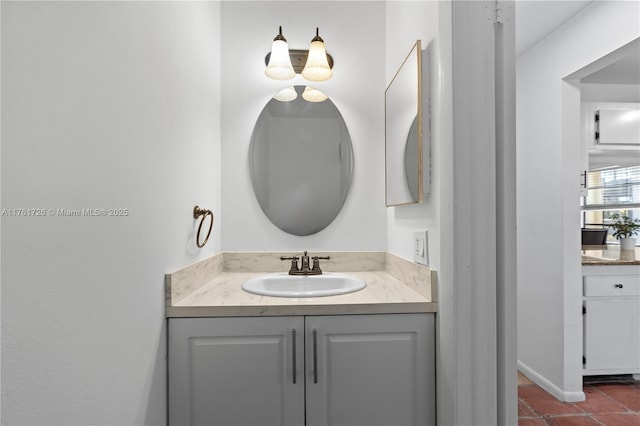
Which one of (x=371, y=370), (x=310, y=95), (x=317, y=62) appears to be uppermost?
(x=317, y=62)

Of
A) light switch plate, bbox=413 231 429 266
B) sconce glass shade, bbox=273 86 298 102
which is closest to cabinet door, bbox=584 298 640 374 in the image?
light switch plate, bbox=413 231 429 266

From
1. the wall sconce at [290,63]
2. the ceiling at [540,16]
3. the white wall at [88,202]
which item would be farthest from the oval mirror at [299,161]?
the ceiling at [540,16]

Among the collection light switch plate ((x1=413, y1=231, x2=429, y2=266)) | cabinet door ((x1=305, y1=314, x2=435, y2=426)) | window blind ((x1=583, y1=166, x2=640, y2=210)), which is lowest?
cabinet door ((x1=305, y1=314, x2=435, y2=426))

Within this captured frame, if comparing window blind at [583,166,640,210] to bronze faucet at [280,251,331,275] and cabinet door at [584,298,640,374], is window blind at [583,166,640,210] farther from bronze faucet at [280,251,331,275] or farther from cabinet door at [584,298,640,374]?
bronze faucet at [280,251,331,275]

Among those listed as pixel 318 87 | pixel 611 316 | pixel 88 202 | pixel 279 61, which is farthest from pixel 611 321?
pixel 88 202

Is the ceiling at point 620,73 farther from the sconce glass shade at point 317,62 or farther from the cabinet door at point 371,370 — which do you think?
the cabinet door at point 371,370

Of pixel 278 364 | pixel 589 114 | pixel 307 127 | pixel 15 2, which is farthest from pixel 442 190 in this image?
pixel 589 114

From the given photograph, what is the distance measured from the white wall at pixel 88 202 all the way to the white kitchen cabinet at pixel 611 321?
2.51 m

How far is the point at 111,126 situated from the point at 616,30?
2.43 meters

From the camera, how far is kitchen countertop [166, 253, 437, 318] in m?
1.18

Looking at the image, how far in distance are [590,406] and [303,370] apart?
199 centimetres

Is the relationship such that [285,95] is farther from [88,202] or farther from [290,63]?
[88,202]

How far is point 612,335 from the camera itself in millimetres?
2213

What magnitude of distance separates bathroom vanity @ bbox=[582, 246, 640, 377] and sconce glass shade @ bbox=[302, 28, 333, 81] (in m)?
2.06
